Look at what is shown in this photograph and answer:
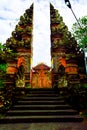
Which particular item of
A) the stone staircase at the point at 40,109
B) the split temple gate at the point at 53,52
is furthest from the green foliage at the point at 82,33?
the stone staircase at the point at 40,109

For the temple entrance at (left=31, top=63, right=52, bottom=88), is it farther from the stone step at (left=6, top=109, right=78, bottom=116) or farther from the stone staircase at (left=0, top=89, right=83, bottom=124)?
the stone step at (left=6, top=109, right=78, bottom=116)

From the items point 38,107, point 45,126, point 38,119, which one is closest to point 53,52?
point 38,107

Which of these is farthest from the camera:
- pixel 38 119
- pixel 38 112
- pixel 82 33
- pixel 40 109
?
pixel 82 33

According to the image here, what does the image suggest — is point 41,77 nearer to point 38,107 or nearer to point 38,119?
point 38,107

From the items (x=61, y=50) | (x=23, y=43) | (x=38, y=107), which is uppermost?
(x=23, y=43)

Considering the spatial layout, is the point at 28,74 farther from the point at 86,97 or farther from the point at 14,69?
the point at 86,97

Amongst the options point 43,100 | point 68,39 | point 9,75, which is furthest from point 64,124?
point 68,39

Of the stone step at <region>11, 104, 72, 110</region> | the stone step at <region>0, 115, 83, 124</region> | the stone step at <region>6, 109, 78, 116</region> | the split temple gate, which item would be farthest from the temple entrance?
the stone step at <region>0, 115, 83, 124</region>

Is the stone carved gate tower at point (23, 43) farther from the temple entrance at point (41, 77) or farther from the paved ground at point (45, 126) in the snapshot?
the paved ground at point (45, 126)

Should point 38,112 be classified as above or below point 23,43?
below

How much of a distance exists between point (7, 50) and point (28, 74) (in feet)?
7.80

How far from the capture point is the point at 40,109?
1214 centimetres

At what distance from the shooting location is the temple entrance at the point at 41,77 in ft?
63.0

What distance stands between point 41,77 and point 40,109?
7.58 meters
